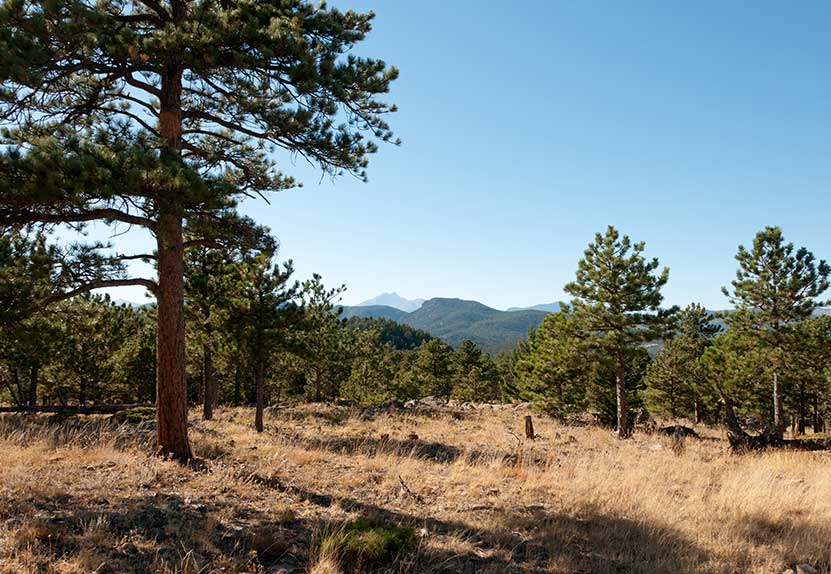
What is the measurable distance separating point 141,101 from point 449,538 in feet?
26.9

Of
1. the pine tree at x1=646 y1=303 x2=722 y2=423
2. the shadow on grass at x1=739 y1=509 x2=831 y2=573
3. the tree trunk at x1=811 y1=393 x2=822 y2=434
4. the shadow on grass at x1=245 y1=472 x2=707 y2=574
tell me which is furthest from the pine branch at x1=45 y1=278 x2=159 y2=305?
the tree trunk at x1=811 y1=393 x2=822 y2=434

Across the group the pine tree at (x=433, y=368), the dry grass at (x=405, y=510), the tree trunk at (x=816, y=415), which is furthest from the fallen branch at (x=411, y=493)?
the pine tree at (x=433, y=368)

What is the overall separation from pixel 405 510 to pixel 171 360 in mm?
4362

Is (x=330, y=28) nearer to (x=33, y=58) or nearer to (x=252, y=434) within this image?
(x=33, y=58)

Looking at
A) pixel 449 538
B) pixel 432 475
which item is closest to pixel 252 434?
pixel 432 475

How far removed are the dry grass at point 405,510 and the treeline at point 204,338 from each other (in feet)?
7.65

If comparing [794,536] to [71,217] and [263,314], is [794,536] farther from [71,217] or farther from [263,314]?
[263,314]

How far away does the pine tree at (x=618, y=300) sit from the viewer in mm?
17703

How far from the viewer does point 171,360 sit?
286 inches

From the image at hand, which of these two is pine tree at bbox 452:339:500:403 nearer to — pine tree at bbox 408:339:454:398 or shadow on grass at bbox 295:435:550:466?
pine tree at bbox 408:339:454:398

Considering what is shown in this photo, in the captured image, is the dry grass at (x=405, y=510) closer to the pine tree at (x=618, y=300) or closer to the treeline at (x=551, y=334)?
the treeline at (x=551, y=334)

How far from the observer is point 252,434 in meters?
13.9

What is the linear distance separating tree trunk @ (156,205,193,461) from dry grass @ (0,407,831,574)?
0.51 meters

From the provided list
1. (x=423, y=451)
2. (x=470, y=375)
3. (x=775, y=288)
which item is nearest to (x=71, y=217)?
(x=423, y=451)
